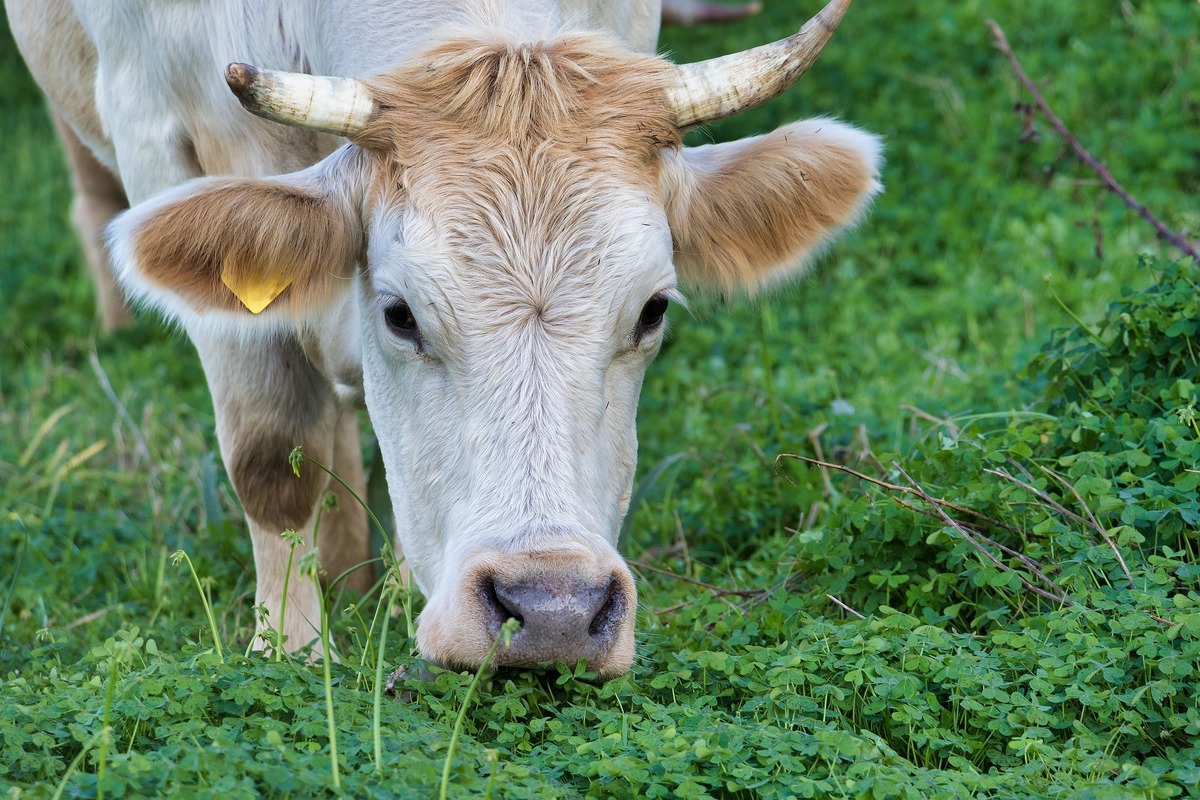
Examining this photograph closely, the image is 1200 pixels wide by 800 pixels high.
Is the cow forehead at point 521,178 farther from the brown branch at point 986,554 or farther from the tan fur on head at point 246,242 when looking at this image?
the brown branch at point 986,554

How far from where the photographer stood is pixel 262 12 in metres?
3.91

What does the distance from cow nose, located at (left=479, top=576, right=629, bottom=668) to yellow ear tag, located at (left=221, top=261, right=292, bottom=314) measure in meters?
1.17

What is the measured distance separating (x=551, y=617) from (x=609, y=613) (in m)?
0.17

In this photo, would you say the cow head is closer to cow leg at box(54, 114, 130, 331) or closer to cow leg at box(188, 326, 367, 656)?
cow leg at box(188, 326, 367, 656)

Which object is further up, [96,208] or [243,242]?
[243,242]

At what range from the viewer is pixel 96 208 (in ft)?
23.7

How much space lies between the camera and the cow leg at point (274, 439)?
13.8 ft

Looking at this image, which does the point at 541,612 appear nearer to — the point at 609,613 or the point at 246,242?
the point at 609,613

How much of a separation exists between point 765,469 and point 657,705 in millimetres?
2013

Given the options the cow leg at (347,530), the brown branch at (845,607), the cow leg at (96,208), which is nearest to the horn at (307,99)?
the brown branch at (845,607)

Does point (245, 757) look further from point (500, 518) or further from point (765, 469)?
point (765, 469)

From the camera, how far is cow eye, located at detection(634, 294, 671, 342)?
333cm

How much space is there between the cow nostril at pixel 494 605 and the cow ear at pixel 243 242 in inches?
44.5

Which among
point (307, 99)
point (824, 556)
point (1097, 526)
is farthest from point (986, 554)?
point (307, 99)
